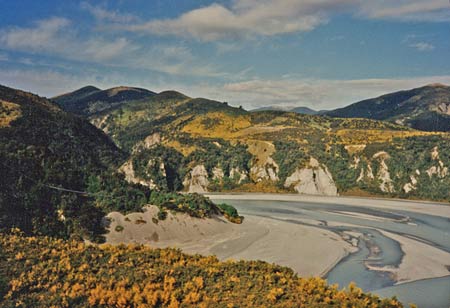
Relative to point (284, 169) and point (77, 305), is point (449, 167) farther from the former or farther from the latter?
point (77, 305)

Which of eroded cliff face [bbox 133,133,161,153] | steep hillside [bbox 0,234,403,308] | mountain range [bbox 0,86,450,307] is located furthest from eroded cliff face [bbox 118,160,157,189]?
steep hillside [bbox 0,234,403,308]

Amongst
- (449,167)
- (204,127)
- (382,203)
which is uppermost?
(204,127)

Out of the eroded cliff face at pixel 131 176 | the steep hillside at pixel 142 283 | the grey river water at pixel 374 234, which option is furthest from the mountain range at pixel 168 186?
the grey river water at pixel 374 234

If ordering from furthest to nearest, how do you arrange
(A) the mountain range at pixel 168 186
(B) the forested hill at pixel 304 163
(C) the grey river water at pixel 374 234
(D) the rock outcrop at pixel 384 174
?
(D) the rock outcrop at pixel 384 174
(B) the forested hill at pixel 304 163
(C) the grey river water at pixel 374 234
(A) the mountain range at pixel 168 186

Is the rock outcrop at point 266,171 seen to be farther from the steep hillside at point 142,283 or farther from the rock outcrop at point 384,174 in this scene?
the steep hillside at point 142,283

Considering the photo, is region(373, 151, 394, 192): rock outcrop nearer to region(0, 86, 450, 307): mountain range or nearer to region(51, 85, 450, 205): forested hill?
region(51, 85, 450, 205): forested hill

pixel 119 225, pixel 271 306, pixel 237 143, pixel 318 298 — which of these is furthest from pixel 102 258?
pixel 237 143
